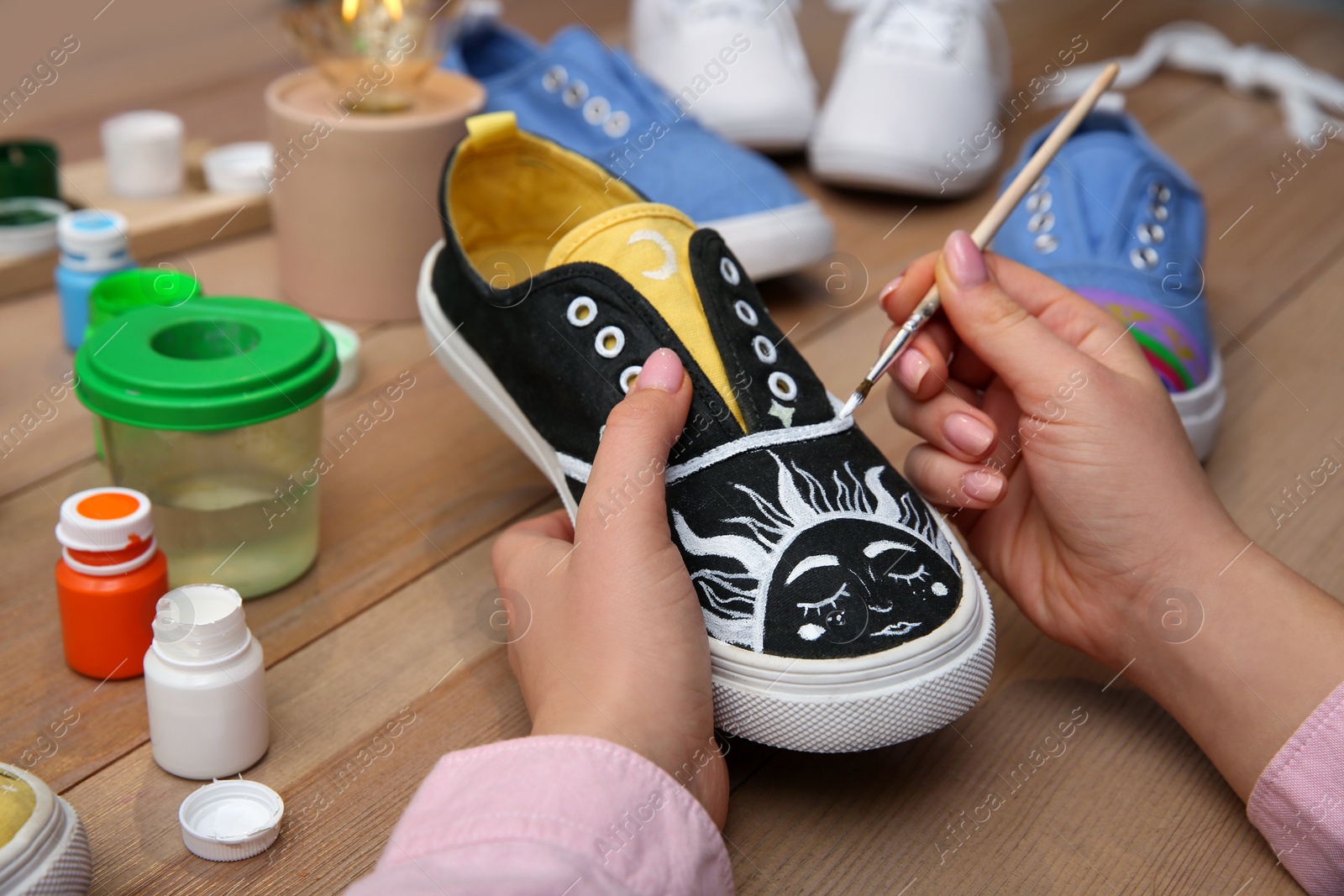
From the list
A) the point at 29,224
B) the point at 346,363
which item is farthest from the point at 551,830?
the point at 29,224

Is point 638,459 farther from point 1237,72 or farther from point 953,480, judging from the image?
point 1237,72

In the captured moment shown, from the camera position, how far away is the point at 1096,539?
703 millimetres

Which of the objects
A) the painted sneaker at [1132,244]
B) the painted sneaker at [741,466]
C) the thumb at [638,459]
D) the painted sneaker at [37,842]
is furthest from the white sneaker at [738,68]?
the painted sneaker at [37,842]

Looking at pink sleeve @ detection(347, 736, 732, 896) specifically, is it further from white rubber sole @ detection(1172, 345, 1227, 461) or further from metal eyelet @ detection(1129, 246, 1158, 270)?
metal eyelet @ detection(1129, 246, 1158, 270)

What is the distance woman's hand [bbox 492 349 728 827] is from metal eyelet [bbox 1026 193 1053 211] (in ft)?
2.06

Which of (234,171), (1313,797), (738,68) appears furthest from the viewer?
(738,68)

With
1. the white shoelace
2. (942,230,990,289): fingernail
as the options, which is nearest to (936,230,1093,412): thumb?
(942,230,990,289): fingernail

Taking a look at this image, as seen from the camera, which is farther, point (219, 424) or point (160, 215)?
point (160, 215)

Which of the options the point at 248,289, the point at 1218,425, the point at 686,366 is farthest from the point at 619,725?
the point at 248,289

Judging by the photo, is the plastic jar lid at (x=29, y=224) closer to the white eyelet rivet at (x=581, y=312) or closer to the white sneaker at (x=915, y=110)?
the white eyelet rivet at (x=581, y=312)

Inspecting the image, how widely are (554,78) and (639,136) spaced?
0.12m

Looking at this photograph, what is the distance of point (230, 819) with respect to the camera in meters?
0.63

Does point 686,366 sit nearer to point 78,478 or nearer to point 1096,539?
point 1096,539

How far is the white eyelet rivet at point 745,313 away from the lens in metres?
0.75
